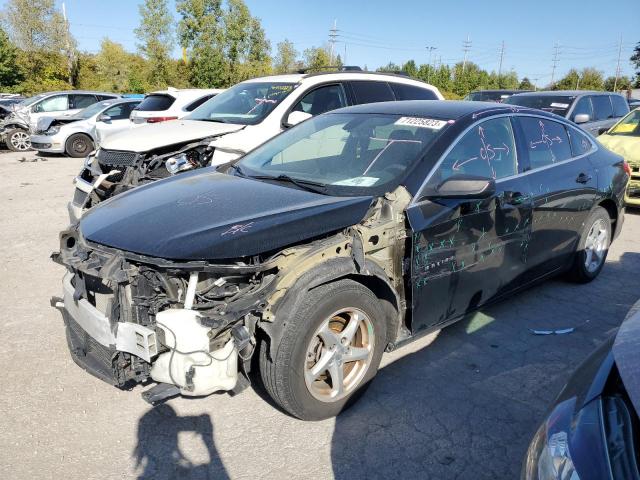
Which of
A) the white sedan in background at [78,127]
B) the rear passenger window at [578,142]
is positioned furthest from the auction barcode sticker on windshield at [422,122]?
the white sedan in background at [78,127]

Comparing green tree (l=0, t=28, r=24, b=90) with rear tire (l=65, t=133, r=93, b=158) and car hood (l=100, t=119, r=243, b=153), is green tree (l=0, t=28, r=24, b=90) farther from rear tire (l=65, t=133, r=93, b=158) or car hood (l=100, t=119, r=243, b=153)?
car hood (l=100, t=119, r=243, b=153)

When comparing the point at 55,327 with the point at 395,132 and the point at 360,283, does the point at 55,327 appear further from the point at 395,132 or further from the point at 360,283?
the point at 395,132

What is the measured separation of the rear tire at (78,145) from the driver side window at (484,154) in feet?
44.8

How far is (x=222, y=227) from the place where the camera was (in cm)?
274

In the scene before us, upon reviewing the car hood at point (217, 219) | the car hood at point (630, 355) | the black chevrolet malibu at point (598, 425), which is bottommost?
the black chevrolet malibu at point (598, 425)

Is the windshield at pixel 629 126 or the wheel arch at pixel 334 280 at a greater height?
the windshield at pixel 629 126

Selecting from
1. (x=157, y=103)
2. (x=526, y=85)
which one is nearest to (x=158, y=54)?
(x=157, y=103)

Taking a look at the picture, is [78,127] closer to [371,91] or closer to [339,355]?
[371,91]

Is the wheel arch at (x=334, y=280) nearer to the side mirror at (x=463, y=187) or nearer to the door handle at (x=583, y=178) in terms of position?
the side mirror at (x=463, y=187)

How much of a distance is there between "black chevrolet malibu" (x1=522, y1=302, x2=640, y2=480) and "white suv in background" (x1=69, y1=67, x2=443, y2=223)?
4.48m

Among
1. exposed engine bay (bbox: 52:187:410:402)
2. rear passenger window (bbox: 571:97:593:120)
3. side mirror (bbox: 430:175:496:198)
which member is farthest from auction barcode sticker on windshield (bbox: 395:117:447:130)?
rear passenger window (bbox: 571:97:593:120)

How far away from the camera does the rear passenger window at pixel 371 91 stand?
7289 mm

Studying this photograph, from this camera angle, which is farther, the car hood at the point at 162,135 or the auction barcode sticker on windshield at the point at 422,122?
the car hood at the point at 162,135

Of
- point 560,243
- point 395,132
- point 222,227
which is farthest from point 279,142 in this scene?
point 560,243
